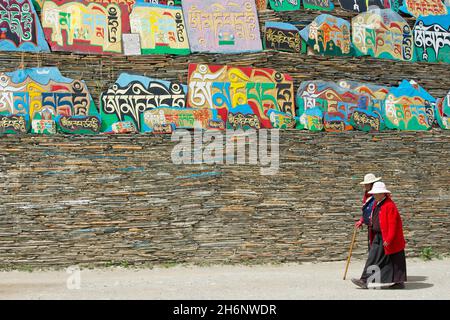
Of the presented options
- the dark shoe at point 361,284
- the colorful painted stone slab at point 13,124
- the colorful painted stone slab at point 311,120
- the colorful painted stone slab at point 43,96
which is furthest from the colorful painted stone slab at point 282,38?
the dark shoe at point 361,284

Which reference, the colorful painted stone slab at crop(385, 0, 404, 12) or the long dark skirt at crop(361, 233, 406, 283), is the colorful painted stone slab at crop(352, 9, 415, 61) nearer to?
the colorful painted stone slab at crop(385, 0, 404, 12)

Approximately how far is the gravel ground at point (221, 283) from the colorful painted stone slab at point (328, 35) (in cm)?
368

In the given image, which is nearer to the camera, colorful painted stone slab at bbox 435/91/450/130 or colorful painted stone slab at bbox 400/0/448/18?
colorful painted stone slab at bbox 435/91/450/130

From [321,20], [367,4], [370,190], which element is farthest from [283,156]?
[367,4]

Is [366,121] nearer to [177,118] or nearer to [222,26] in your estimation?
[222,26]

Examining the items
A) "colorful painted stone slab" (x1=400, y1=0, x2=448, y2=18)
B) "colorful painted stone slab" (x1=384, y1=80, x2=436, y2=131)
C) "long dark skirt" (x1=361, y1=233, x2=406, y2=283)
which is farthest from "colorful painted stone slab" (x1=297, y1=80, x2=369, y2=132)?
"long dark skirt" (x1=361, y1=233, x2=406, y2=283)

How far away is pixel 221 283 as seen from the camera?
8656mm

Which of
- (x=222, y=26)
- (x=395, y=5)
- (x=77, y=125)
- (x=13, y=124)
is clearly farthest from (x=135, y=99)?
(x=395, y=5)

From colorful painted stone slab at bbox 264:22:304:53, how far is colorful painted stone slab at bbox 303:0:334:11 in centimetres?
63

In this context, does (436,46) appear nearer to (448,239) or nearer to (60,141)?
(448,239)

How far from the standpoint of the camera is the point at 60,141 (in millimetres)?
9984

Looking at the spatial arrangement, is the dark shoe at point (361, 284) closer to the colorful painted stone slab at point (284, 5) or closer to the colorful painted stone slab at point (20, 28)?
the colorful painted stone slab at point (284, 5)

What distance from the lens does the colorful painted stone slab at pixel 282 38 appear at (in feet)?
37.3

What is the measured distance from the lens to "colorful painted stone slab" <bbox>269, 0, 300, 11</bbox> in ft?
38.7
